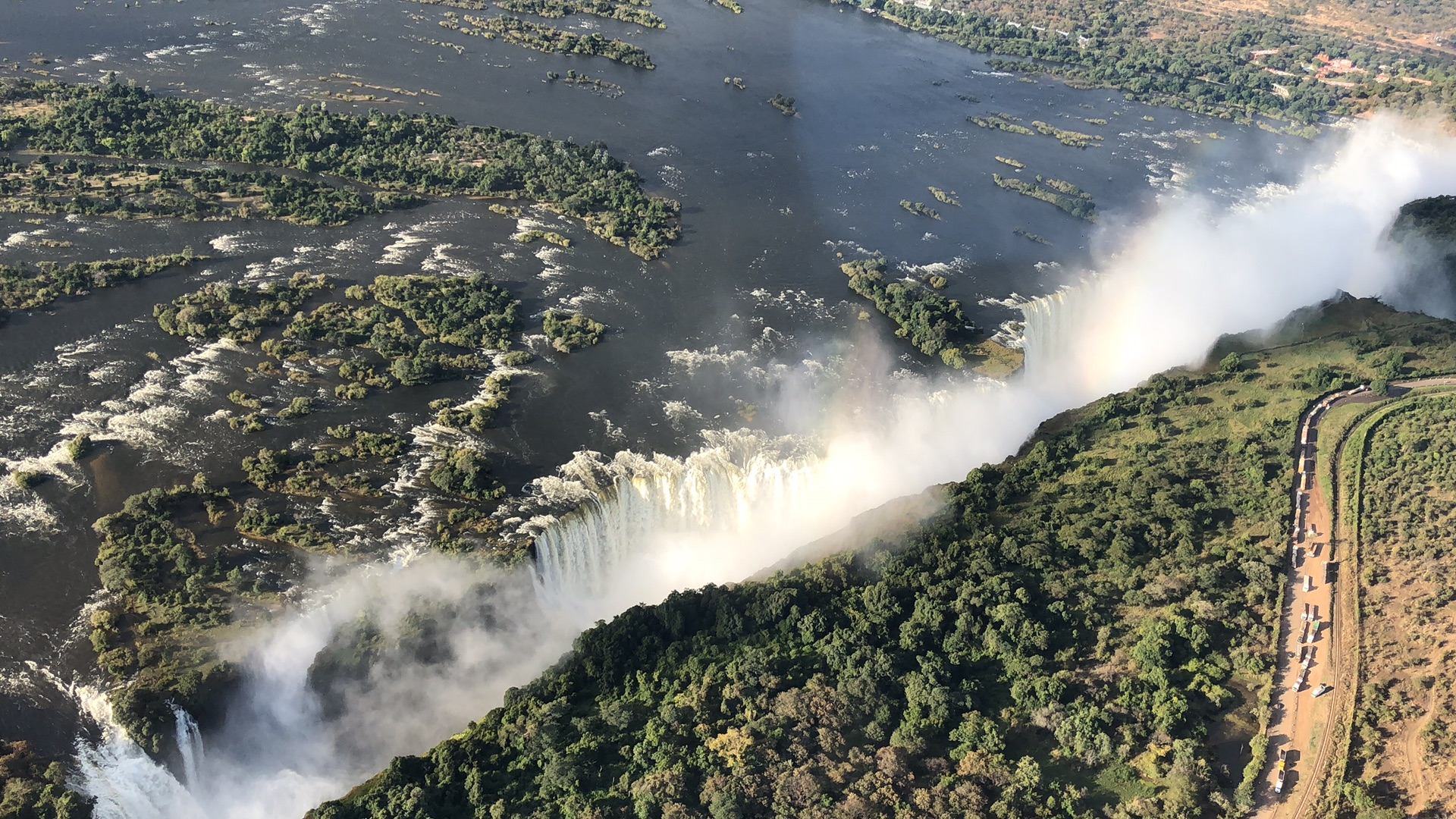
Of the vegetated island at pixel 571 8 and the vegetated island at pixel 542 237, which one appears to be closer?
the vegetated island at pixel 542 237

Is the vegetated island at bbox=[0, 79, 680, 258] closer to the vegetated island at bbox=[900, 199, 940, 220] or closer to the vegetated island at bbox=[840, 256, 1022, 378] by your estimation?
the vegetated island at bbox=[840, 256, 1022, 378]

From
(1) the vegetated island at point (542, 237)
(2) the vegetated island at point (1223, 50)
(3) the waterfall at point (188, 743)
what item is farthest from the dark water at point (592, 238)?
(2) the vegetated island at point (1223, 50)

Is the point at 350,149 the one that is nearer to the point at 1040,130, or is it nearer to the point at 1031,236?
the point at 1031,236

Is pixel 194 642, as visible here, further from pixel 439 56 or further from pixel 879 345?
pixel 439 56

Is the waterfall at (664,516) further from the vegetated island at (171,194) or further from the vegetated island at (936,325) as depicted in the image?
the vegetated island at (171,194)

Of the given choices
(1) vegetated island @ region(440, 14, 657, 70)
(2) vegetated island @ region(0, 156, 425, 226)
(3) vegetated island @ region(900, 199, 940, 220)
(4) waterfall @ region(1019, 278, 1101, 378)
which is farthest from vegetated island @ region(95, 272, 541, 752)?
(1) vegetated island @ region(440, 14, 657, 70)

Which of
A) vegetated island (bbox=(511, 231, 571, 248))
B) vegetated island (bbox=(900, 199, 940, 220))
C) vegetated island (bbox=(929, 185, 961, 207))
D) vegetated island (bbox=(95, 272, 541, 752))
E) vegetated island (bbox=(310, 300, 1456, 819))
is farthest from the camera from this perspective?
vegetated island (bbox=(929, 185, 961, 207))
